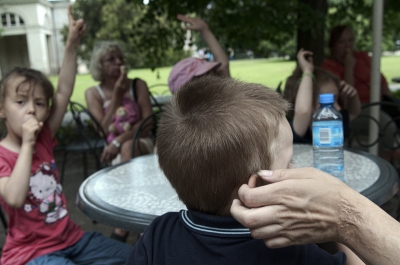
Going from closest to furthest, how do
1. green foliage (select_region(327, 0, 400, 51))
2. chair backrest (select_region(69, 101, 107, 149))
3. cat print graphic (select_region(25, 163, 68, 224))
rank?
cat print graphic (select_region(25, 163, 68, 224))
chair backrest (select_region(69, 101, 107, 149))
green foliage (select_region(327, 0, 400, 51))

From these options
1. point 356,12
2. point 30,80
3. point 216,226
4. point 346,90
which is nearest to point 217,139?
point 216,226

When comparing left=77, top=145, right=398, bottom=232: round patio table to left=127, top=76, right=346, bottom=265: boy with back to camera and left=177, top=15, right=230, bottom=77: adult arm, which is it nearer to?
left=127, top=76, right=346, bottom=265: boy with back to camera

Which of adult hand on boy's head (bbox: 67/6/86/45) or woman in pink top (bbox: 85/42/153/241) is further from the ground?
adult hand on boy's head (bbox: 67/6/86/45)

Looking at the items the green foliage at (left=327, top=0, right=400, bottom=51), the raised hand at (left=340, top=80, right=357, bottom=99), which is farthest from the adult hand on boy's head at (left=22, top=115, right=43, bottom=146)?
the green foliage at (left=327, top=0, right=400, bottom=51)

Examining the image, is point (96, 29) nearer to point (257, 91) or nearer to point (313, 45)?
point (313, 45)

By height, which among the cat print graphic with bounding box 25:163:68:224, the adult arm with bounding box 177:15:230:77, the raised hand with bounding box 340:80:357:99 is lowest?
the cat print graphic with bounding box 25:163:68:224

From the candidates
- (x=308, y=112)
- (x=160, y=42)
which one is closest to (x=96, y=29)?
(x=160, y=42)

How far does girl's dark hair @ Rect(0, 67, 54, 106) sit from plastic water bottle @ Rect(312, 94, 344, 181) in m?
1.26

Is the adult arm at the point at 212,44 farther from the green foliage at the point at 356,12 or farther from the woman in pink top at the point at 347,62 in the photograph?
the green foliage at the point at 356,12

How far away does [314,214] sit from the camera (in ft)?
2.57

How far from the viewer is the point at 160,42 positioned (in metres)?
5.19

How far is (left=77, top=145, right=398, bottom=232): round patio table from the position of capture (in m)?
1.52

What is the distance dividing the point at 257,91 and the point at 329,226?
33 centimetres

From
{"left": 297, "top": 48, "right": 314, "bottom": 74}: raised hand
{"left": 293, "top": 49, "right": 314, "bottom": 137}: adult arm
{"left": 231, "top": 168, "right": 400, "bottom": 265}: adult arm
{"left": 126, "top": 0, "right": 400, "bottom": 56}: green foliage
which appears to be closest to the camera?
{"left": 231, "top": 168, "right": 400, "bottom": 265}: adult arm
